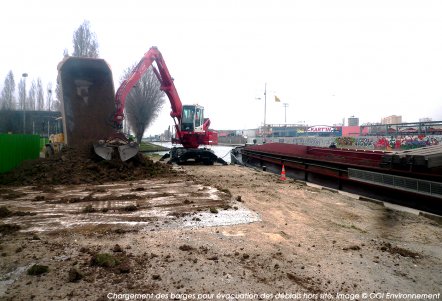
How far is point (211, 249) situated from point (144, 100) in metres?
32.3

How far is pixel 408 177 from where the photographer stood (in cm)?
792

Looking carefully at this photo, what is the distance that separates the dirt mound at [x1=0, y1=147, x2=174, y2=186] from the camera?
10594 millimetres

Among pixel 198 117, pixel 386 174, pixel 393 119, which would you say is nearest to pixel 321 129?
pixel 393 119

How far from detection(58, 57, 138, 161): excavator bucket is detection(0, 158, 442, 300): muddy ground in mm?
5546

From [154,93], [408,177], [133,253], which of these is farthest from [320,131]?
[133,253]

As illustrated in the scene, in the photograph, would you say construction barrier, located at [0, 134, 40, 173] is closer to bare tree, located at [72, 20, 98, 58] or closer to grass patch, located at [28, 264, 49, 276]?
grass patch, located at [28, 264, 49, 276]

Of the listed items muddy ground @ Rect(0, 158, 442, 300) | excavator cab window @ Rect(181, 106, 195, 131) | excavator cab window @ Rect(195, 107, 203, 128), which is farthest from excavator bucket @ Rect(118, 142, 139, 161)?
excavator cab window @ Rect(195, 107, 203, 128)

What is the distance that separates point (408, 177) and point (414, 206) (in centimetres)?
69

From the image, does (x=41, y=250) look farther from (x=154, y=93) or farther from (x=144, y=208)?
(x=154, y=93)

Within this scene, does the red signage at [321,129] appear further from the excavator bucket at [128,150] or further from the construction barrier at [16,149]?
the excavator bucket at [128,150]

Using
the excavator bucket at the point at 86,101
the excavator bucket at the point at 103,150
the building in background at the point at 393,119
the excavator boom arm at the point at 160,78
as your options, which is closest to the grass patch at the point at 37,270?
the excavator bucket at the point at 103,150

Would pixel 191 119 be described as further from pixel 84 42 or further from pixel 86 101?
pixel 84 42

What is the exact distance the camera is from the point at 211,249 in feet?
15.4

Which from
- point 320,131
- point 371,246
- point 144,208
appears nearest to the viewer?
point 371,246
